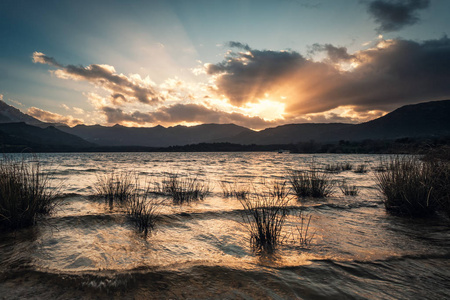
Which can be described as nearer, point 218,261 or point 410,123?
point 218,261

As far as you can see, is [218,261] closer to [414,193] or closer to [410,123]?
[414,193]

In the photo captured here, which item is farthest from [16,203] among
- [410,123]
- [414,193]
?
[410,123]

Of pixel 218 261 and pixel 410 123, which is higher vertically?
pixel 410 123

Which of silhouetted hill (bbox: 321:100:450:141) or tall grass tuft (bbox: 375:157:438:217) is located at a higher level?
silhouetted hill (bbox: 321:100:450:141)

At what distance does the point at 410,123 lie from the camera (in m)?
146

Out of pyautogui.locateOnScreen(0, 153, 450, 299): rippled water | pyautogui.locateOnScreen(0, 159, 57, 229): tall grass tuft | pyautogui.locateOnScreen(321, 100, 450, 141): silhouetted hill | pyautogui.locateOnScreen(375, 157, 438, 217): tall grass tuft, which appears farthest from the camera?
pyautogui.locateOnScreen(321, 100, 450, 141): silhouetted hill

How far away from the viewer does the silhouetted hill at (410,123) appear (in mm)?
132250

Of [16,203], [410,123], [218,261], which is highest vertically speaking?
[410,123]

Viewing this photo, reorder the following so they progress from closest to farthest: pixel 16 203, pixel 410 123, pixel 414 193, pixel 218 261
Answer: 1. pixel 218 261
2. pixel 16 203
3. pixel 414 193
4. pixel 410 123

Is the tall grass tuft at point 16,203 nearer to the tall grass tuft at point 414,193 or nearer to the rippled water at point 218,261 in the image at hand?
the rippled water at point 218,261

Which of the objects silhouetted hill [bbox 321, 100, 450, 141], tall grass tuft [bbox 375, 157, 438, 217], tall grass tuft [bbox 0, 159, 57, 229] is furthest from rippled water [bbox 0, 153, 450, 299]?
silhouetted hill [bbox 321, 100, 450, 141]

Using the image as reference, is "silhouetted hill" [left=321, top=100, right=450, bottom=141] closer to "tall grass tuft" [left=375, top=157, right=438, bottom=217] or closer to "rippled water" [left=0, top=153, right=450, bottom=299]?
"tall grass tuft" [left=375, top=157, right=438, bottom=217]

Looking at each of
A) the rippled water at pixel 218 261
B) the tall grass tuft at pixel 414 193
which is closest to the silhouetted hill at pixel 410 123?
the tall grass tuft at pixel 414 193

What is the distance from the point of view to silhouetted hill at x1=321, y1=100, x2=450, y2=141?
132250 mm
